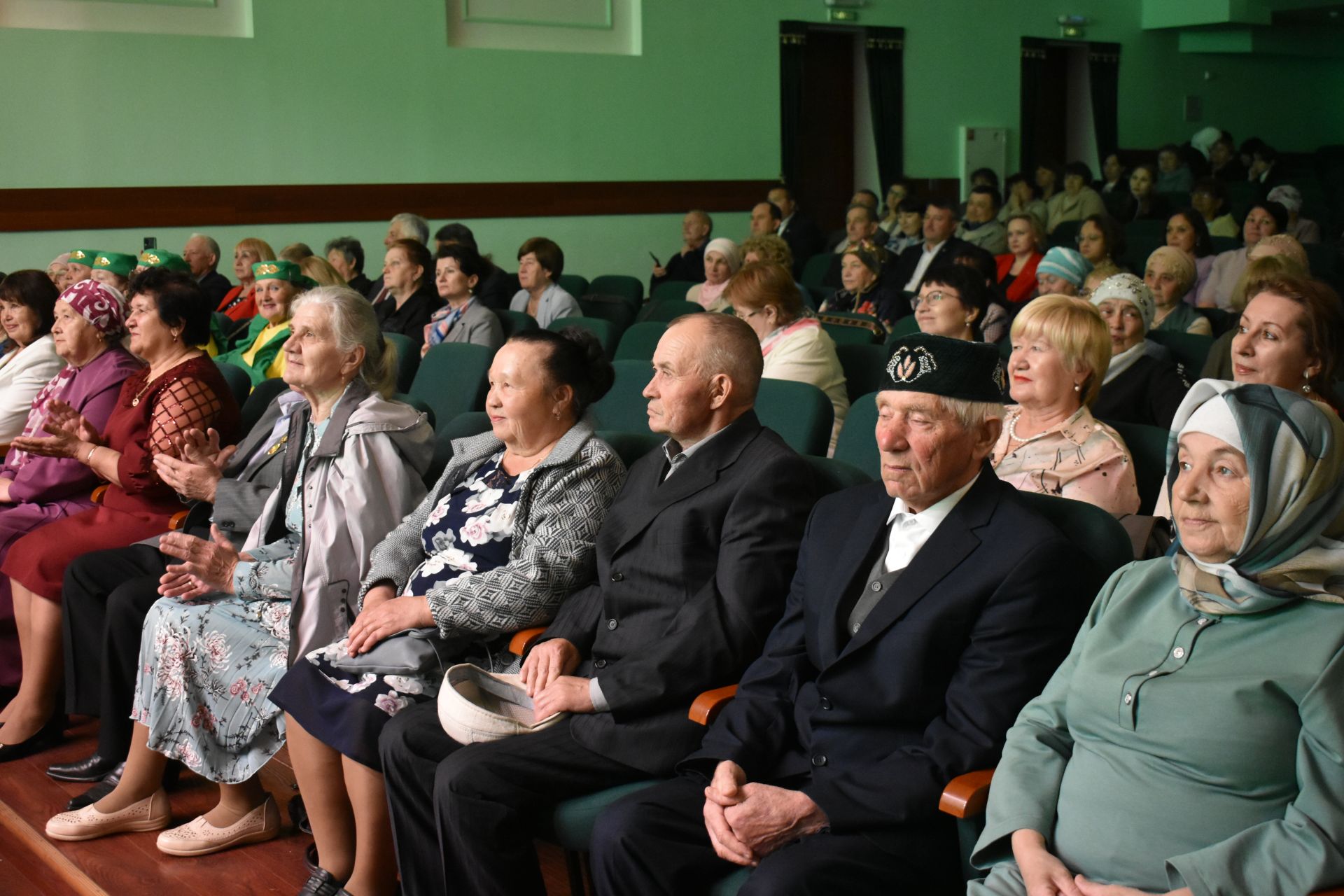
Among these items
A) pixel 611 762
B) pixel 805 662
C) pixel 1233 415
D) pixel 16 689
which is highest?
pixel 1233 415

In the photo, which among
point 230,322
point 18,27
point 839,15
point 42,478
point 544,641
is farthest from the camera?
point 839,15

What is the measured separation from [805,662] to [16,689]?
8.96ft

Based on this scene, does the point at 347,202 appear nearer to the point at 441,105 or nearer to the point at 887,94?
the point at 441,105

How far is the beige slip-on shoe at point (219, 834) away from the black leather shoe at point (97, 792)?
243mm

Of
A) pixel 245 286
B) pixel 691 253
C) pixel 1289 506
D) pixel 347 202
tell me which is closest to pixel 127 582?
pixel 1289 506

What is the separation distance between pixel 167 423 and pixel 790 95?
922 cm

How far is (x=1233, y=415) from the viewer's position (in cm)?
164

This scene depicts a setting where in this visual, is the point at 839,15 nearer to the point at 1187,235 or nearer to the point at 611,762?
the point at 1187,235

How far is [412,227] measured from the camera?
7754 mm

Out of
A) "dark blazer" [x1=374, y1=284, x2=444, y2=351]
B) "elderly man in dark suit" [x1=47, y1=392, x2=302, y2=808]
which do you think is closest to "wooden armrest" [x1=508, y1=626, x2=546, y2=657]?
"elderly man in dark suit" [x1=47, y1=392, x2=302, y2=808]

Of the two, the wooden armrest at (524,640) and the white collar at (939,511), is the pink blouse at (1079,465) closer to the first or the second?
the white collar at (939,511)

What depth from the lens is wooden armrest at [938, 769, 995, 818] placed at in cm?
179

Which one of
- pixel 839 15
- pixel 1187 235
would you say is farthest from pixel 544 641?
pixel 839 15

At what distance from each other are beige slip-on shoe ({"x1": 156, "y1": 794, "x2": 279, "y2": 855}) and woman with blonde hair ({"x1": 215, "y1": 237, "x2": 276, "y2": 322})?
157 inches
